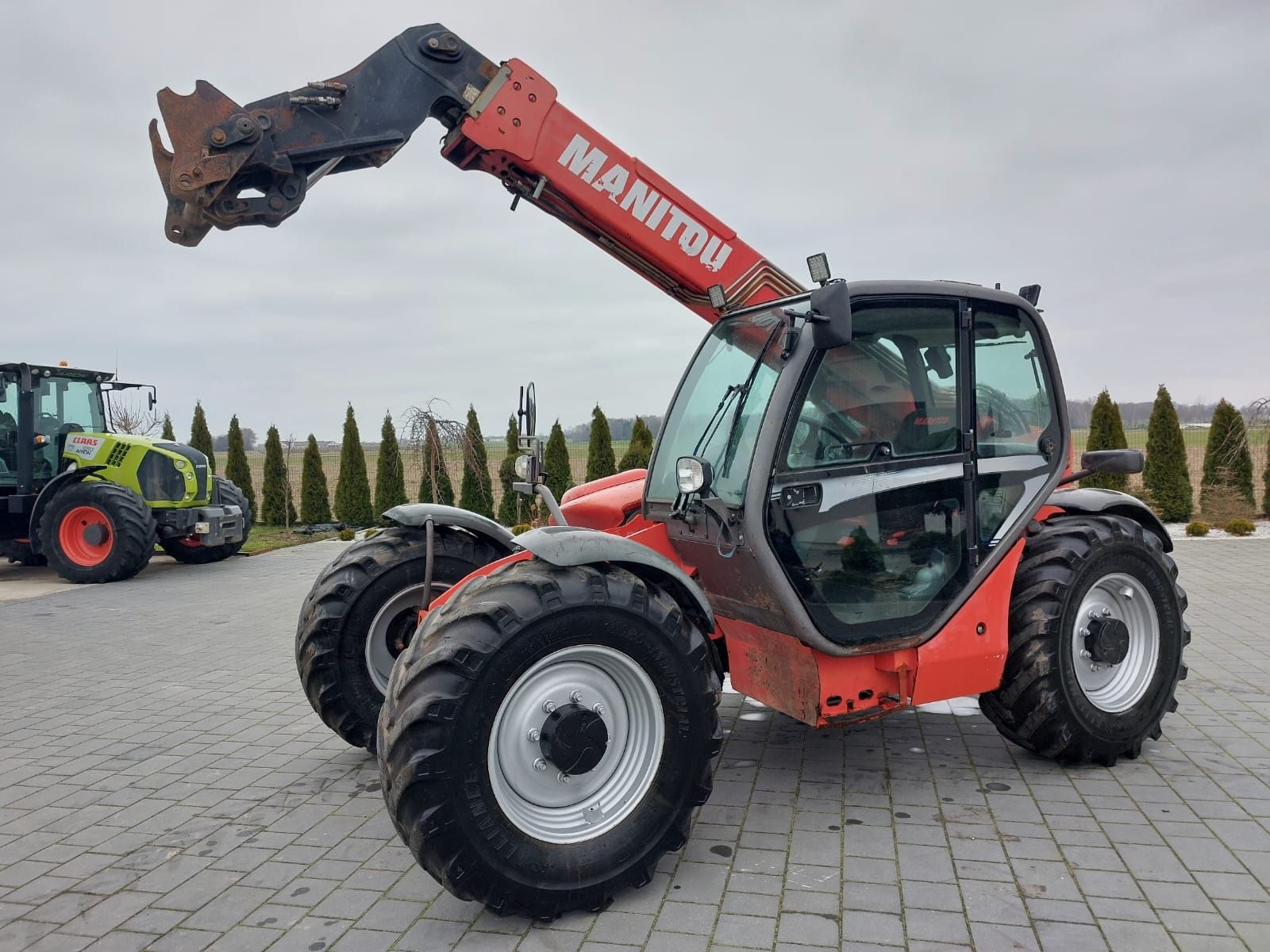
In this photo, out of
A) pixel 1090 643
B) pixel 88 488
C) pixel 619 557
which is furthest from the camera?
pixel 88 488

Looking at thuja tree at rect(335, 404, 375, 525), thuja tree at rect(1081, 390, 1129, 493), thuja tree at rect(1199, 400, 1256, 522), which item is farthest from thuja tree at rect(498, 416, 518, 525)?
thuja tree at rect(1199, 400, 1256, 522)

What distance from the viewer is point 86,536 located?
13023mm

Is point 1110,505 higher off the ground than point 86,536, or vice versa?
point 1110,505

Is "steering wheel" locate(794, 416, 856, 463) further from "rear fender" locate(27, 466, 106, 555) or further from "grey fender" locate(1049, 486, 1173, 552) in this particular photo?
"rear fender" locate(27, 466, 106, 555)

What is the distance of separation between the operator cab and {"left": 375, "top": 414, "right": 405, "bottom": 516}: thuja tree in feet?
57.3

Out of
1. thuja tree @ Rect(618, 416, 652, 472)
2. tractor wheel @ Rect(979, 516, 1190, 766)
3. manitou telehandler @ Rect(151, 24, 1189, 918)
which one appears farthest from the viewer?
thuja tree @ Rect(618, 416, 652, 472)

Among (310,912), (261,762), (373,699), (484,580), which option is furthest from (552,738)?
(261,762)

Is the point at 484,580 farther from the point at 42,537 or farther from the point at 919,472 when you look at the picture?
the point at 42,537

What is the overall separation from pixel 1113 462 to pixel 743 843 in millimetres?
2641

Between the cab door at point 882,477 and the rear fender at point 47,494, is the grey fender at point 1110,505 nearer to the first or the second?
the cab door at point 882,477

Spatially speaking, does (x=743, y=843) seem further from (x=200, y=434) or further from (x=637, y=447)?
(x=200, y=434)

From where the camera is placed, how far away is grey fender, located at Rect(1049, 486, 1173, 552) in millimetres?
4895

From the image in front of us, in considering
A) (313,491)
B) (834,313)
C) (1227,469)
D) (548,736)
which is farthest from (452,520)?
(313,491)

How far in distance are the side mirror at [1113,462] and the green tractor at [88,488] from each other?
470 inches
